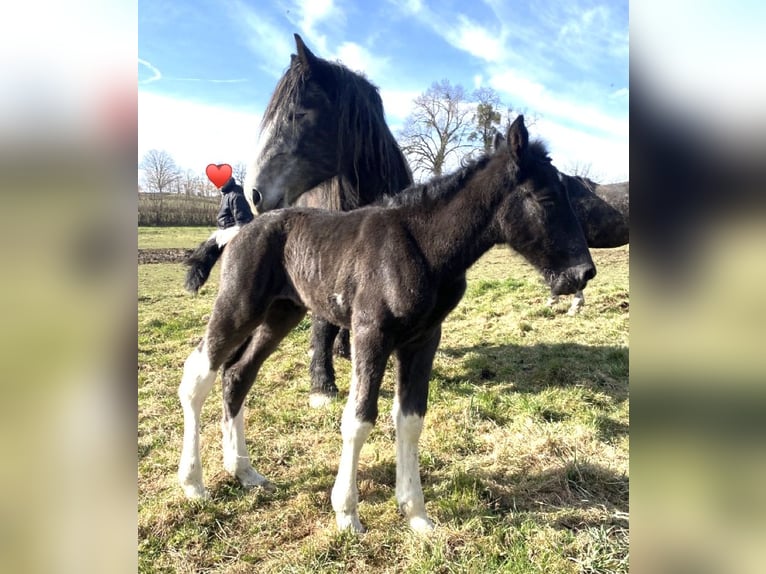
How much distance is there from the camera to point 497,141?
257 centimetres

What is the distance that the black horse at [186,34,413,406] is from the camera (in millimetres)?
3701

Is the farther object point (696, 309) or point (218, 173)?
point (218, 173)

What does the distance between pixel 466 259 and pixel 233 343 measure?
1475mm

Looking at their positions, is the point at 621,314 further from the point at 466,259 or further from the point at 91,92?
the point at 91,92

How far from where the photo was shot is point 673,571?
756 millimetres

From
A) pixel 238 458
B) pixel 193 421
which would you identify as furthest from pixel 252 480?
pixel 193 421

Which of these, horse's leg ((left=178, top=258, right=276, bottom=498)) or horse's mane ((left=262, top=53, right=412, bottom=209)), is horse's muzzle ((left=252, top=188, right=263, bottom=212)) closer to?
horse's mane ((left=262, top=53, right=412, bottom=209))

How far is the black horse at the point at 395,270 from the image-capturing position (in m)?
2.39

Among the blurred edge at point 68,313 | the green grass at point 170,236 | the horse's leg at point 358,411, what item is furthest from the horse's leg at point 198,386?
the green grass at point 170,236

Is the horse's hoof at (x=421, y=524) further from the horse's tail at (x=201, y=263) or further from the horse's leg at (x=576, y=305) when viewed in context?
the horse's leg at (x=576, y=305)

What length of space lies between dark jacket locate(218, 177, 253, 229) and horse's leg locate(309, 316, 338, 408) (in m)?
1.31

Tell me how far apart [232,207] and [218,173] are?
2.39 ft

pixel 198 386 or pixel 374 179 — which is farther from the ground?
pixel 374 179

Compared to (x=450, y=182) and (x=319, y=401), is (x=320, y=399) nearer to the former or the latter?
(x=319, y=401)
